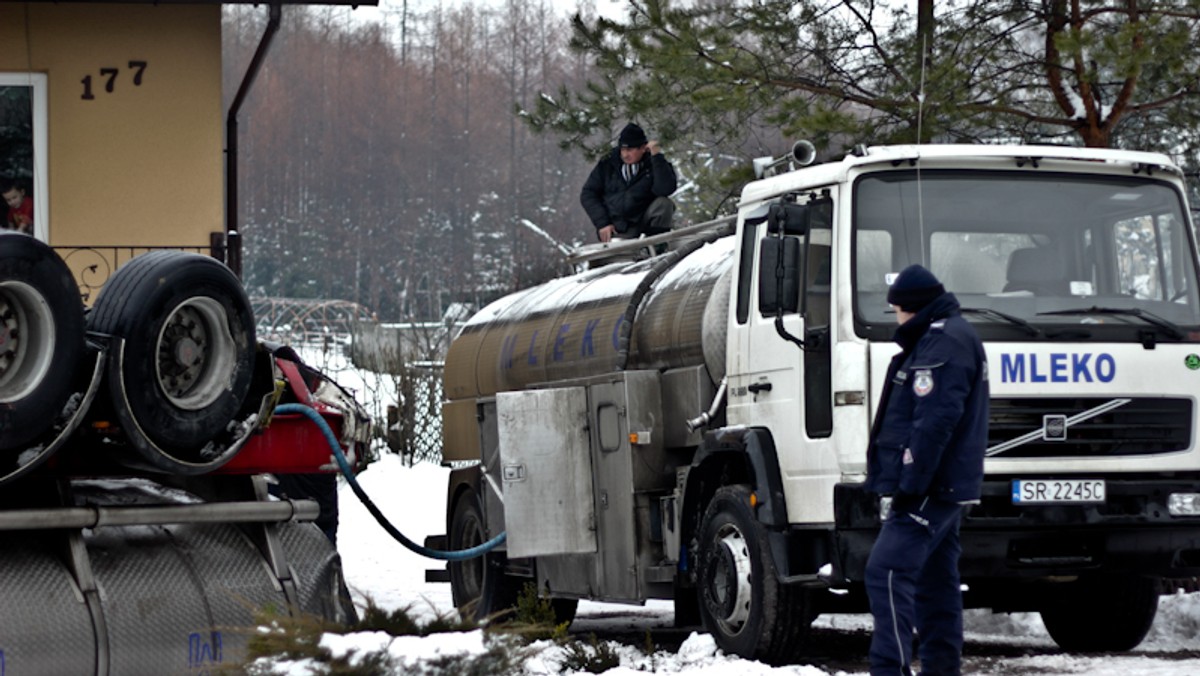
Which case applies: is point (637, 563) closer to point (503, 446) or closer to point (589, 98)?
point (503, 446)

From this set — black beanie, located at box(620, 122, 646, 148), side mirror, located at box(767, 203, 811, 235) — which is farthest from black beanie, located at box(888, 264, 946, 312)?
black beanie, located at box(620, 122, 646, 148)

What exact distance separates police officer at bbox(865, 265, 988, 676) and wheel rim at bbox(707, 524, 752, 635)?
161 cm

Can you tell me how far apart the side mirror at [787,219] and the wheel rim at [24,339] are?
3.68 m

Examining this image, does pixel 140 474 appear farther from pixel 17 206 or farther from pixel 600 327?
pixel 17 206

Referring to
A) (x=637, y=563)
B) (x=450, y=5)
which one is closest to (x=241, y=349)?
(x=637, y=563)

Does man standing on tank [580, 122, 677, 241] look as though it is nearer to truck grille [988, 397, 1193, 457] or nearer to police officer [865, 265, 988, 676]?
truck grille [988, 397, 1193, 457]

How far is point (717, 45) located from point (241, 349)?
27.1 ft

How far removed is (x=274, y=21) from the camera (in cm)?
1527

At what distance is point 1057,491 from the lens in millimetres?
8961

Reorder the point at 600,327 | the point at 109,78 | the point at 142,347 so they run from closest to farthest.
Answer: the point at 142,347 → the point at 600,327 → the point at 109,78

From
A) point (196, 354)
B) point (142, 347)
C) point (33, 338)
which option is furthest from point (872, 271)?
point (33, 338)

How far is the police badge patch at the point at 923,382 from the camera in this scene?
7648 mm

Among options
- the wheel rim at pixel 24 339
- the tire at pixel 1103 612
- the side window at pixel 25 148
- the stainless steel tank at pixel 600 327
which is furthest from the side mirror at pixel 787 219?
the side window at pixel 25 148

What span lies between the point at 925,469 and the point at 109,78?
9472mm
